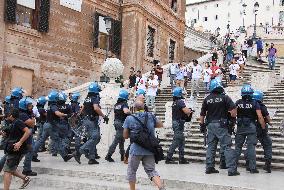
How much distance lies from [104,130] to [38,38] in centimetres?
1001

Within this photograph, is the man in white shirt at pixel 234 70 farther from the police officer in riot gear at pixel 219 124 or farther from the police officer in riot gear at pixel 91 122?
the police officer in riot gear at pixel 219 124

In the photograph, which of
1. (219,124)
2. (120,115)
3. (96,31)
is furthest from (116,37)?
(219,124)

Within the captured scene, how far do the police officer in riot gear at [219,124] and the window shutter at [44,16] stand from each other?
13677 mm

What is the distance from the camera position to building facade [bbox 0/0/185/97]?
20.0 meters

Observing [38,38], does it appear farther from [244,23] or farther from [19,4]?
[244,23]

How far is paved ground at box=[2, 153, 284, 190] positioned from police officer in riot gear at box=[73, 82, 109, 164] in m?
0.26

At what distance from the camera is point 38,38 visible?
2100 centimetres

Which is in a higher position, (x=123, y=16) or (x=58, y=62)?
(x=123, y=16)

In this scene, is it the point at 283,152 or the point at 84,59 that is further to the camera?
the point at 84,59

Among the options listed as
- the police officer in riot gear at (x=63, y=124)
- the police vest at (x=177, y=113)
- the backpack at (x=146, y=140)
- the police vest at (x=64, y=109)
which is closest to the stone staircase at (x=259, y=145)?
the police vest at (x=177, y=113)

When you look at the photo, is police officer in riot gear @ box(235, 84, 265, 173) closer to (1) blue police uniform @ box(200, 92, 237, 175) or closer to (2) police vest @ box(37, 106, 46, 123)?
(1) blue police uniform @ box(200, 92, 237, 175)

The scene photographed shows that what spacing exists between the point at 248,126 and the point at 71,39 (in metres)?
15.0

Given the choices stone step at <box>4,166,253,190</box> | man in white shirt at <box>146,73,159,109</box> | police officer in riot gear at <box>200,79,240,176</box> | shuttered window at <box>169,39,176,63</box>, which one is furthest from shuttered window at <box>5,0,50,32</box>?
police officer in riot gear at <box>200,79,240,176</box>

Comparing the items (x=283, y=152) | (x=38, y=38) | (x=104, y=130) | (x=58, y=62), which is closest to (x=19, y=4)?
(x=38, y=38)
